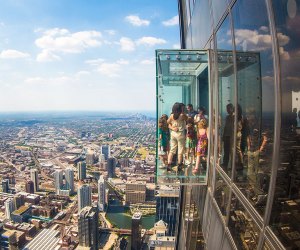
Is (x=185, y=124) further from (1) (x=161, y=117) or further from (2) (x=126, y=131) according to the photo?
(2) (x=126, y=131)

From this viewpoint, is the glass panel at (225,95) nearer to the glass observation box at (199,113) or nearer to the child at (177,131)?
the glass observation box at (199,113)

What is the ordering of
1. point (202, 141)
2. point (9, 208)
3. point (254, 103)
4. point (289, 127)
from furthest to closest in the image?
1. point (9, 208)
2. point (202, 141)
3. point (254, 103)
4. point (289, 127)

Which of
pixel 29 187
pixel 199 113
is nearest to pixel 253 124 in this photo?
pixel 199 113

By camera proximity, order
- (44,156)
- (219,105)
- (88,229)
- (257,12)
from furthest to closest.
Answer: (44,156) → (88,229) → (219,105) → (257,12)

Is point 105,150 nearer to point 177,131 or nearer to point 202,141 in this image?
point 177,131

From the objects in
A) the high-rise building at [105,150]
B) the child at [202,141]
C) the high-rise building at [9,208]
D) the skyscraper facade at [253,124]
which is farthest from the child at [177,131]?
the high-rise building at [105,150]

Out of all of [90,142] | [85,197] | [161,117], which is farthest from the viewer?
[90,142]

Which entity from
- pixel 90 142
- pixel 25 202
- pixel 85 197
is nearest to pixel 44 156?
pixel 90 142
